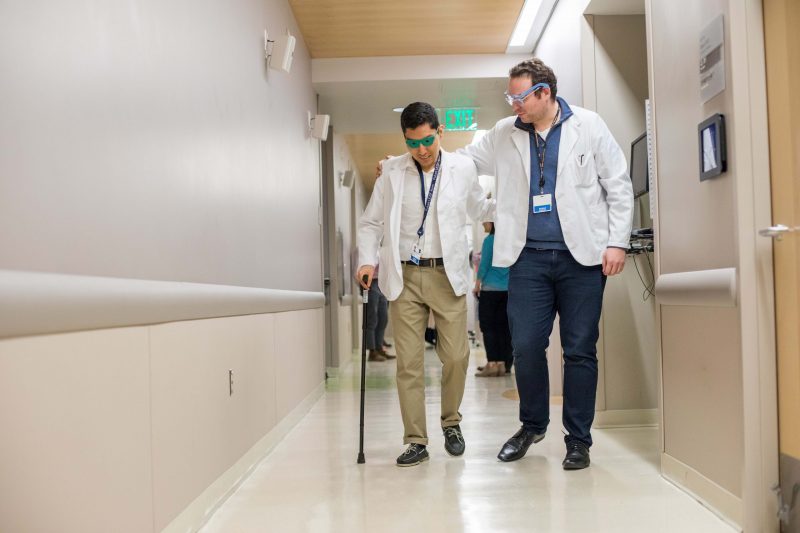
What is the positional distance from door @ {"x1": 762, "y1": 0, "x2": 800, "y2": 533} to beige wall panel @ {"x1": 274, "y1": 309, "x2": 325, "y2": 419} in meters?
2.38

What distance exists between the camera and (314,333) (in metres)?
5.24

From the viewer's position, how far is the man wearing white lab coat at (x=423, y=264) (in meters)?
3.12

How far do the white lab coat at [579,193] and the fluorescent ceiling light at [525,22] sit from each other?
197 cm

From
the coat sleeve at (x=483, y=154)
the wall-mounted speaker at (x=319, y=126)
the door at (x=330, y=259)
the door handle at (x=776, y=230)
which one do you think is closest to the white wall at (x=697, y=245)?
the door handle at (x=776, y=230)

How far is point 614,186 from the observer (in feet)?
9.72

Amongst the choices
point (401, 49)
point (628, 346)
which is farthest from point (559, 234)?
point (401, 49)

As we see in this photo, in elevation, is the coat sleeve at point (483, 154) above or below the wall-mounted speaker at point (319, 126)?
below

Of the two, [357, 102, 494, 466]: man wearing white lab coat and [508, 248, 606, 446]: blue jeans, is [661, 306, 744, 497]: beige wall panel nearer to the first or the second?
[508, 248, 606, 446]: blue jeans

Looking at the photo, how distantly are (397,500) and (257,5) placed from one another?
2.52 metres

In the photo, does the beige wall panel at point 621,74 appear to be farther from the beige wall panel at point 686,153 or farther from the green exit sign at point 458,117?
the green exit sign at point 458,117

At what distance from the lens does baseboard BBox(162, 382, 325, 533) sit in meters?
2.17

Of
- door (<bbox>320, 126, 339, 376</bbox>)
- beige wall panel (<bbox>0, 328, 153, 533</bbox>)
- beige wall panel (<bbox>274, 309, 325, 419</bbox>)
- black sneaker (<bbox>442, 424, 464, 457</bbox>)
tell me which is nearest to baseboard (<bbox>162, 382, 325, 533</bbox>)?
beige wall panel (<bbox>274, 309, 325, 419</bbox>)

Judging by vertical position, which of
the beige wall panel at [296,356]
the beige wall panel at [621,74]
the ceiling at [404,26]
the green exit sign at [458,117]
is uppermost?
the ceiling at [404,26]

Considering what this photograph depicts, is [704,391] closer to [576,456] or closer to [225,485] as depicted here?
[576,456]
